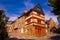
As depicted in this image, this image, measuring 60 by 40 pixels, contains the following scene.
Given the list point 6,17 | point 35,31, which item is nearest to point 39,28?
point 35,31

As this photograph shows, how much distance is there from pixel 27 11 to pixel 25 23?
13.5 ft

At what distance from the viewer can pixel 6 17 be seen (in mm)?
21000

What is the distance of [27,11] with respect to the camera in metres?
49.2

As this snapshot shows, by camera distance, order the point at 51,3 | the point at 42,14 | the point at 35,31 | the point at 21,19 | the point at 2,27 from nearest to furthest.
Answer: the point at 2,27, the point at 51,3, the point at 35,31, the point at 42,14, the point at 21,19

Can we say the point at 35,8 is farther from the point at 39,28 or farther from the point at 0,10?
the point at 0,10

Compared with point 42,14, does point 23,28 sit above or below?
below

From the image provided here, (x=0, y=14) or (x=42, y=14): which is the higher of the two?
(x=42, y=14)

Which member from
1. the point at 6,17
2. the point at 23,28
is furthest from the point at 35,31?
the point at 6,17

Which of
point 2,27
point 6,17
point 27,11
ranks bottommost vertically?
point 2,27

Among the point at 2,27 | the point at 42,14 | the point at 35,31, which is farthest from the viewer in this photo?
the point at 42,14

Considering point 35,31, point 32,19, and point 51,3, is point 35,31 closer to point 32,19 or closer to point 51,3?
point 32,19

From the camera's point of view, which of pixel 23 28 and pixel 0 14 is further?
pixel 23 28

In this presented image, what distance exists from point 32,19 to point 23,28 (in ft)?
18.6

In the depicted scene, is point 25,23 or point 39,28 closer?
point 39,28
